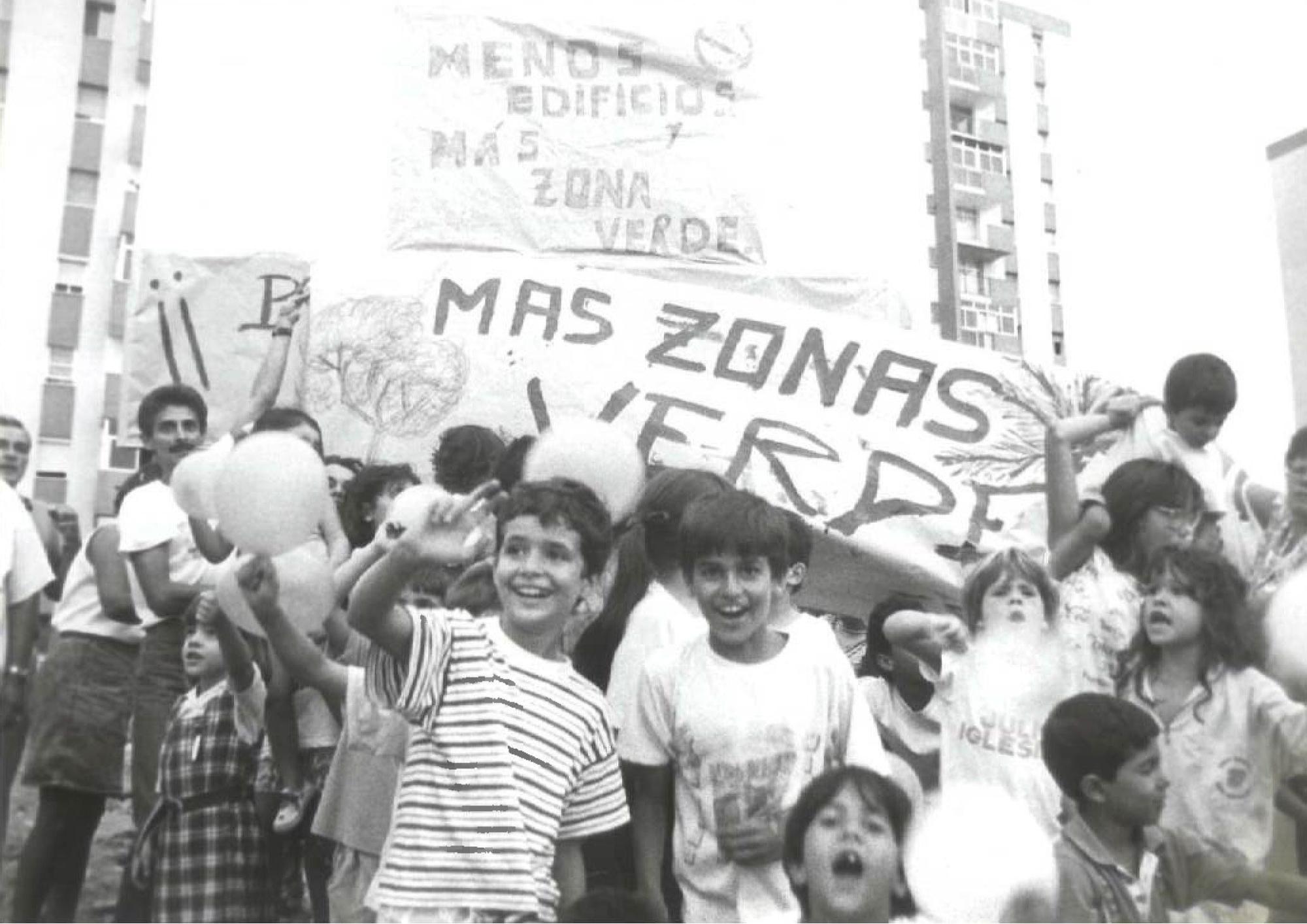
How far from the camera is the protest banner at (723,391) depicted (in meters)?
3.07

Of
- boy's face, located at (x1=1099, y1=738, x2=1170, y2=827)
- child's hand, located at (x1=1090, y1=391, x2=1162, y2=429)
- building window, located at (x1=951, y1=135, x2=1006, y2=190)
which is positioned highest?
building window, located at (x1=951, y1=135, x2=1006, y2=190)

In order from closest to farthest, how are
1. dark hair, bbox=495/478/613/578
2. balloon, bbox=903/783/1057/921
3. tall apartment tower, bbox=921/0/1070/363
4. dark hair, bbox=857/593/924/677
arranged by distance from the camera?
balloon, bbox=903/783/1057/921 → dark hair, bbox=495/478/613/578 → dark hair, bbox=857/593/924/677 → tall apartment tower, bbox=921/0/1070/363

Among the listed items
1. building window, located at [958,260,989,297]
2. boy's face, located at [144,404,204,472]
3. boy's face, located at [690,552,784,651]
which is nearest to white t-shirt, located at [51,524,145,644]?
boy's face, located at [144,404,204,472]

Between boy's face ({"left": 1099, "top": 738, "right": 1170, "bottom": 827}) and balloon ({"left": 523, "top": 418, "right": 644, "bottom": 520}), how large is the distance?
2.79 feet

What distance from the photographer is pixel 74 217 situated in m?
3.89

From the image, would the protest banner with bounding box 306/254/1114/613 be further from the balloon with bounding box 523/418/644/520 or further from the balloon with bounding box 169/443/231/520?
the balloon with bounding box 169/443/231/520

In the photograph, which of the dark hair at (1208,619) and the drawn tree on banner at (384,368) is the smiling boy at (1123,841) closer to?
the dark hair at (1208,619)

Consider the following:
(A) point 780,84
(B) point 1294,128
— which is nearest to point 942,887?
(B) point 1294,128

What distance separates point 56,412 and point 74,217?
1.85 feet

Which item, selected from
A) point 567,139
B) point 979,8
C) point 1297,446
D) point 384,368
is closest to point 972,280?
point 979,8

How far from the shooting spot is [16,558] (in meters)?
2.63

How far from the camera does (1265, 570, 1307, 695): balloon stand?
209 centimetres

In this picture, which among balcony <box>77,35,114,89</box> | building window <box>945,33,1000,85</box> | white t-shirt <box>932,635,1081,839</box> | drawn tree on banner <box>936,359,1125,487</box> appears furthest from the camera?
building window <box>945,33,1000,85</box>

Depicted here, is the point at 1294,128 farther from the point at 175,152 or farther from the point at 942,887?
the point at 175,152
